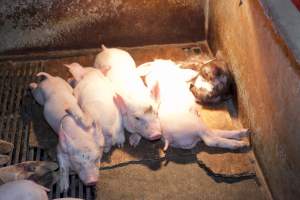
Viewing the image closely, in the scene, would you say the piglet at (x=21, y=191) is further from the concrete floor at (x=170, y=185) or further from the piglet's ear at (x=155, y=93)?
the piglet's ear at (x=155, y=93)

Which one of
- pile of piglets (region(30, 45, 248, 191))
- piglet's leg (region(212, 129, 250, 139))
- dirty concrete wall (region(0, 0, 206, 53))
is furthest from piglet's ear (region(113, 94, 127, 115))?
dirty concrete wall (region(0, 0, 206, 53))

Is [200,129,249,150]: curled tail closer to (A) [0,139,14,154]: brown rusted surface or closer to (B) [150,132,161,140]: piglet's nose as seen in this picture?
(B) [150,132,161,140]: piglet's nose

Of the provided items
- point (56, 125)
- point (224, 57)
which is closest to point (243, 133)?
point (224, 57)

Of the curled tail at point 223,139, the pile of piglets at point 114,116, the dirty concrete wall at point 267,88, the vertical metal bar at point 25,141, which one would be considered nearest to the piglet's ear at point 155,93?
the pile of piglets at point 114,116

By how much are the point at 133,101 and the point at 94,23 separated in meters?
0.97

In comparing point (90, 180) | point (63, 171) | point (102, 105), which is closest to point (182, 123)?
point (102, 105)

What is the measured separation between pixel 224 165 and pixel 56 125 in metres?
1.00

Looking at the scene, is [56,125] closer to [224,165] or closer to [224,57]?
[224,165]

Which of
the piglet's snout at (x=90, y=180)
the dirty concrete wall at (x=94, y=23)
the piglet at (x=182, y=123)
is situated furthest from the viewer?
the dirty concrete wall at (x=94, y=23)

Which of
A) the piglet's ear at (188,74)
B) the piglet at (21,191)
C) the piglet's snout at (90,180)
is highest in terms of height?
the piglet's ear at (188,74)

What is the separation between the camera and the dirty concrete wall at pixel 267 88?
1989mm

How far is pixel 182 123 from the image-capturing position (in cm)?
250

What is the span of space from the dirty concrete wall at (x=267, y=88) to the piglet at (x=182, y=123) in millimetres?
166

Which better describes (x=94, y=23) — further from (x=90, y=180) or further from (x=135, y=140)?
(x=90, y=180)
